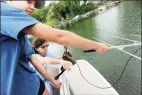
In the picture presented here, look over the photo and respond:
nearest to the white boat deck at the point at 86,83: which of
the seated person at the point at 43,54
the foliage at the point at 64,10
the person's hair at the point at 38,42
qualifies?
the seated person at the point at 43,54

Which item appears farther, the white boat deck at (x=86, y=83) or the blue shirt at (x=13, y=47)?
the white boat deck at (x=86, y=83)

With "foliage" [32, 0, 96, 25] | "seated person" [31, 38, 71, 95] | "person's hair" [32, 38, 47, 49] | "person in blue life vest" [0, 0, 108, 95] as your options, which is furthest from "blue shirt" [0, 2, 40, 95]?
"foliage" [32, 0, 96, 25]

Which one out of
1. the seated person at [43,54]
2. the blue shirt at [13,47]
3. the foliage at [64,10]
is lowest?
the foliage at [64,10]

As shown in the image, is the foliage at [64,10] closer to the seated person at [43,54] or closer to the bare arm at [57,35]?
the seated person at [43,54]

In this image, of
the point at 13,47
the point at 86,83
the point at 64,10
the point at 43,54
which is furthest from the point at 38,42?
the point at 64,10

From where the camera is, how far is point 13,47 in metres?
1.08

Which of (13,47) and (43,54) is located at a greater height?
(13,47)

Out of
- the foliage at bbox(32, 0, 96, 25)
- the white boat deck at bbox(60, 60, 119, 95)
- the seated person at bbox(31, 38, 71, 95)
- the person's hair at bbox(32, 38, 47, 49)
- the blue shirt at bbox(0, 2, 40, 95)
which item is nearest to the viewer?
the blue shirt at bbox(0, 2, 40, 95)

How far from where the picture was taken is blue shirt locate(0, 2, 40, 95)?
103 centimetres

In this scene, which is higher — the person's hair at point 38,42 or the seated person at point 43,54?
the person's hair at point 38,42

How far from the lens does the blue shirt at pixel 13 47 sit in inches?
40.6

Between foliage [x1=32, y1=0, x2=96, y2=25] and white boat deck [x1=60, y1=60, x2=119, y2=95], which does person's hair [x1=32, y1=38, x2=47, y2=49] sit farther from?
foliage [x1=32, y1=0, x2=96, y2=25]

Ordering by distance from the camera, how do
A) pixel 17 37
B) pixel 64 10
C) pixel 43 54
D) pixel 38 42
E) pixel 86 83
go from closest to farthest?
pixel 17 37, pixel 38 42, pixel 43 54, pixel 86 83, pixel 64 10

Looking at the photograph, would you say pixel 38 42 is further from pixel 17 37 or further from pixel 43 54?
pixel 17 37
